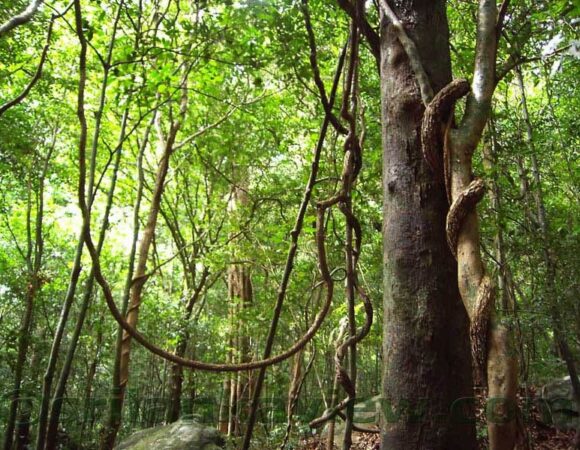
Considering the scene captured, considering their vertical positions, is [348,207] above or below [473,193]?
above

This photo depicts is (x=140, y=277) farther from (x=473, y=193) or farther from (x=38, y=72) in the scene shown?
(x=473, y=193)

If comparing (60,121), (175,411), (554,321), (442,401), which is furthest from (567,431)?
(60,121)

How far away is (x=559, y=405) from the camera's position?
6129 mm

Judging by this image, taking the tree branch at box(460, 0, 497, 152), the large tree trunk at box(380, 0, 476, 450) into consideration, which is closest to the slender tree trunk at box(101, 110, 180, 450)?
the large tree trunk at box(380, 0, 476, 450)

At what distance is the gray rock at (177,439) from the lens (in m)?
4.00

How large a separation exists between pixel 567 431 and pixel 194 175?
6663mm

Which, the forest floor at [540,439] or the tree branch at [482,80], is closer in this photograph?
the tree branch at [482,80]

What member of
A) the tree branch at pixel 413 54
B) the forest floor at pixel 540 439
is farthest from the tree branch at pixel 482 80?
the forest floor at pixel 540 439

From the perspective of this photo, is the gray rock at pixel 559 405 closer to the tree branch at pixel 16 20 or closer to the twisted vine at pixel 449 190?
the twisted vine at pixel 449 190

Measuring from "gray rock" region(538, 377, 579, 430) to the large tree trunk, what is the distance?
233 inches

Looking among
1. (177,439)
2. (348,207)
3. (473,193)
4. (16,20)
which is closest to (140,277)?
(177,439)

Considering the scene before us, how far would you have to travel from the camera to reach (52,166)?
287 inches

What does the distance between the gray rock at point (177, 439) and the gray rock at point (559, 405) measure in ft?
13.9

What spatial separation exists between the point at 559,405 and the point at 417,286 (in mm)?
6355
